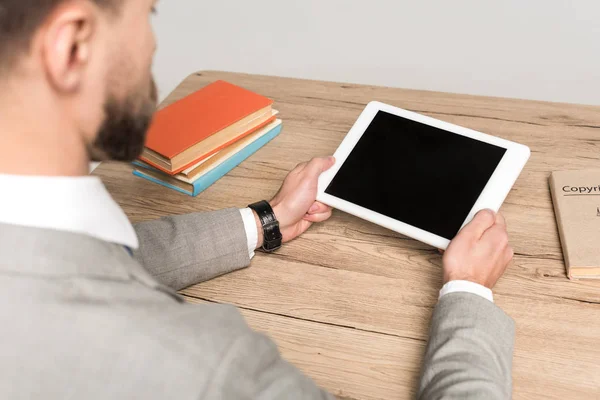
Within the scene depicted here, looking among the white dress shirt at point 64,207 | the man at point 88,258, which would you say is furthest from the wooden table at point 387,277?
the white dress shirt at point 64,207

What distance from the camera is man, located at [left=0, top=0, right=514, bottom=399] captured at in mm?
667

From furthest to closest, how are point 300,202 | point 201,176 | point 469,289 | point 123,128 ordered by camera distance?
point 201,176 < point 300,202 < point 469,289 < point 123,128

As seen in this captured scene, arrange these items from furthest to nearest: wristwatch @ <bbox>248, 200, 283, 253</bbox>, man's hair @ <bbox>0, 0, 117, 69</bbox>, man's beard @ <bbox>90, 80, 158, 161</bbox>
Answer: wristwatch @ <bbox>248, 200, 283, 253</bbox> → man's beard @ <bbox>90, 80, 158, 161</bbox> → man's hair @ <bbox>0, 0, 117, 69</bbox>

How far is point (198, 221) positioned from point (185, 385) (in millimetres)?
583

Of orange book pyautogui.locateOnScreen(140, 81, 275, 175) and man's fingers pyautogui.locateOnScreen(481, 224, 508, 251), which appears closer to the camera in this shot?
man's fingers pyautogui.locateOnScreen(481, 224, 508, 251)

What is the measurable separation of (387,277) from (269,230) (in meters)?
A: 0.23

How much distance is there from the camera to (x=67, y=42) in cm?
69

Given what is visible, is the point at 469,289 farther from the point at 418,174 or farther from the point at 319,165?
the point at 319,165

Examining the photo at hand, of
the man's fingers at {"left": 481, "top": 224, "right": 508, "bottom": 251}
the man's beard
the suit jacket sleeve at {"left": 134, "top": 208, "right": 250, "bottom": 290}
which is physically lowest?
the suit jacket sleeve at {"left": 134, "top": 208, "right": 250, "bottom": 290}

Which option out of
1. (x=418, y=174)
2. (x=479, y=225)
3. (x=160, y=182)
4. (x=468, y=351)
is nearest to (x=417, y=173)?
(x=418, y=174)

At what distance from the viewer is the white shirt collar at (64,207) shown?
72 cm

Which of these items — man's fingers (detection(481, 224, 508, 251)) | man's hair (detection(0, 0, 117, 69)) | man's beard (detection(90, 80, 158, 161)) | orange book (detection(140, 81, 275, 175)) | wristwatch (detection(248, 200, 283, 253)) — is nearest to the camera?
man's hair (detection(0, 0, 117, 69))

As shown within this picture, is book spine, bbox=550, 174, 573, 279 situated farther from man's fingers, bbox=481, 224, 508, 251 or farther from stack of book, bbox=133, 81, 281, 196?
stack of book, bbox=133, 81, 281, 196

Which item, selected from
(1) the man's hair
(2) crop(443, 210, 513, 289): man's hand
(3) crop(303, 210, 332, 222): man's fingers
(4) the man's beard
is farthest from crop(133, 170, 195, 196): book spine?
(1) the man's hair
